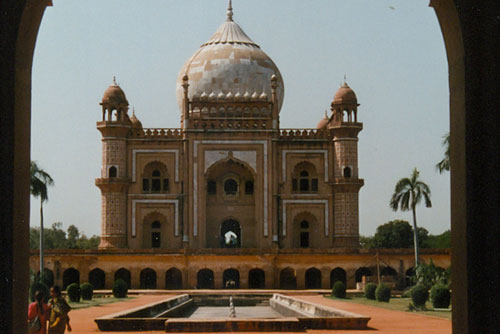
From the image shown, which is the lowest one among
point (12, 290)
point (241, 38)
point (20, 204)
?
point (12, 290)

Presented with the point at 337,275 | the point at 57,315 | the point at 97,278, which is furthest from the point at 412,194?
the point at 57,315

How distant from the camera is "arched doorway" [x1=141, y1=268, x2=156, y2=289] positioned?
35.3 m

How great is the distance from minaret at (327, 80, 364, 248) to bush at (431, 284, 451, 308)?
16.0 meters

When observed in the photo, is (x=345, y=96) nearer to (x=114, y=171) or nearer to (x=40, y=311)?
(x=114, y=171)

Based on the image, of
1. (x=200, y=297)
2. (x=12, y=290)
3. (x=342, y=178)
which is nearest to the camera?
(x=12, y=290)

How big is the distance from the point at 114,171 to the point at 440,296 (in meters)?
20.3

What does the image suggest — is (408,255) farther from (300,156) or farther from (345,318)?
(345,318)

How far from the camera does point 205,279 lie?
3575cm

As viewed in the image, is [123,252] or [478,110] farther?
[123,252]

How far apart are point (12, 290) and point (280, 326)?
9198 mm

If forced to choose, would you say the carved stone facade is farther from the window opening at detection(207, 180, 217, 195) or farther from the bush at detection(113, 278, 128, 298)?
the bush at detection(113, 278, 128, 298)

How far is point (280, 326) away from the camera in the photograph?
13539 millimetres

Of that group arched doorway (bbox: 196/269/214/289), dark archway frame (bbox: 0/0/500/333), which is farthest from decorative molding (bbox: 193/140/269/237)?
dark archway frame (bbox: 0/0/500/333)

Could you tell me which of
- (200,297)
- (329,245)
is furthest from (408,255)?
(200,297)
